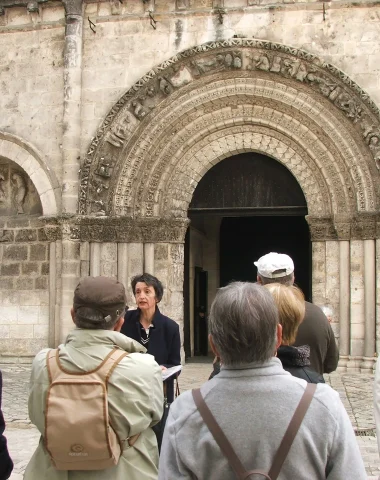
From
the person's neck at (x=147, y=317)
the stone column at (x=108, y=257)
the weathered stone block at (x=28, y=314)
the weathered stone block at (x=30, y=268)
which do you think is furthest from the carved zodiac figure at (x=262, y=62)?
the person's neck at (x=147, y=317)

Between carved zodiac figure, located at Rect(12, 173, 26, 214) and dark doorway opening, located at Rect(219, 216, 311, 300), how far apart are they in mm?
5708

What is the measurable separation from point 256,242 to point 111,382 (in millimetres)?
14445

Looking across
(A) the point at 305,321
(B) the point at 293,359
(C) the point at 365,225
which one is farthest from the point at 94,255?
(B) the point at 293,359

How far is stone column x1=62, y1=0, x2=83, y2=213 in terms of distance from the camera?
1151 cm

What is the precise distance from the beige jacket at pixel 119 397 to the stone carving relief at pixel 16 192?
32.2 ft

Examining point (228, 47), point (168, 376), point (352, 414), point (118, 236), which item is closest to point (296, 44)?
point (228, 47)

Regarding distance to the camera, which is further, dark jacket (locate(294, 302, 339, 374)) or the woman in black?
the woman in black

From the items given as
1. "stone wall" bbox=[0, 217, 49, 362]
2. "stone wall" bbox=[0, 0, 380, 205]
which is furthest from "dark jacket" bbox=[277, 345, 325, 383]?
"stone wall" bbox=[0, 217, 49, 362]

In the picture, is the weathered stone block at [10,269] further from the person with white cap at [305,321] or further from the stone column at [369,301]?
the person with white cap at [305,321]

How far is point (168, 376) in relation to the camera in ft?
12.5

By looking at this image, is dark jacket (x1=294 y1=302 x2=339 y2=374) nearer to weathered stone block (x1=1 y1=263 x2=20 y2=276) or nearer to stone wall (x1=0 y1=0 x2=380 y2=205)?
stone wall (x1=0 y1=0 x2=380 y2=205)

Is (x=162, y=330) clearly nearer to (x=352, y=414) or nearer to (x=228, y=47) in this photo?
(x=352, y=414)

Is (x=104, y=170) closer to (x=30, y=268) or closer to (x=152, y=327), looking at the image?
(x=30, y=268)

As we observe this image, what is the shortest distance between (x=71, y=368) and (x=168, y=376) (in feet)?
3.98
